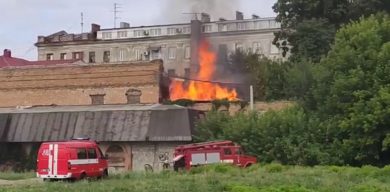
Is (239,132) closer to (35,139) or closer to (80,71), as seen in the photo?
(35,139)

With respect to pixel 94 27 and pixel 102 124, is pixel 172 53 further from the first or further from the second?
pixel 102 124

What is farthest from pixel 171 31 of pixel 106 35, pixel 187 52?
pixel 106 35

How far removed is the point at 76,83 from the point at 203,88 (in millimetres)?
12645

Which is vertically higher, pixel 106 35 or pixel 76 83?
pixel 106 35

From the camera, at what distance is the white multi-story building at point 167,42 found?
264 ft

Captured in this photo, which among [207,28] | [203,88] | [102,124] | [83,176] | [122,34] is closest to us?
[83,176]

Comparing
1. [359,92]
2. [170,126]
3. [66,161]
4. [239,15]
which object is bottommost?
[66,161]

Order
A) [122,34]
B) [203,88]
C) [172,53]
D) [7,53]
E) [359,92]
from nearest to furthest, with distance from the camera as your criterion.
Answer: [359,92] < [203,88] < [172,53] < [7,53] < [122,34]

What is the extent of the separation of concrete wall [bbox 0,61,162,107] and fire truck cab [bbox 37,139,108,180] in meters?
22.8

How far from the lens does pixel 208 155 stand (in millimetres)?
43438

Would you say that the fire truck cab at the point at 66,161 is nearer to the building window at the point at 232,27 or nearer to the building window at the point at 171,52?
the building window at the point at 232,27

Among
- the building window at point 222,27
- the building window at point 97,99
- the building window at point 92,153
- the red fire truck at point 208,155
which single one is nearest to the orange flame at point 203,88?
the building window at point 97,99

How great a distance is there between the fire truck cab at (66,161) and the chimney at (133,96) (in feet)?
75.4

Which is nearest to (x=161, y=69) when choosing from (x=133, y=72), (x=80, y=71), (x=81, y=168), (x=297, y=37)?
(x=133, y=72)
